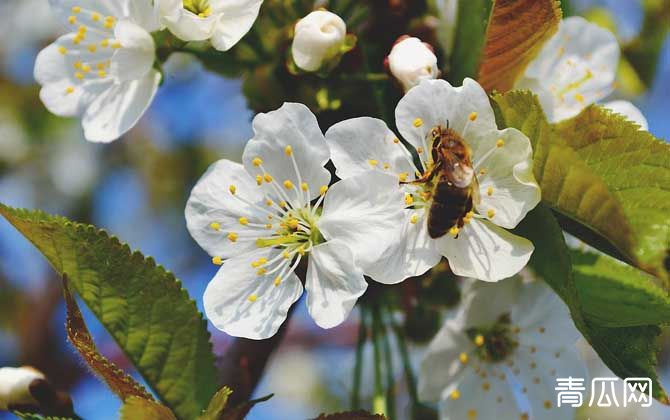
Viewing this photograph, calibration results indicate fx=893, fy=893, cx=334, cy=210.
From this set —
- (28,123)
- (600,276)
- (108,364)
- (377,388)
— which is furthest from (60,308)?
(600,276)

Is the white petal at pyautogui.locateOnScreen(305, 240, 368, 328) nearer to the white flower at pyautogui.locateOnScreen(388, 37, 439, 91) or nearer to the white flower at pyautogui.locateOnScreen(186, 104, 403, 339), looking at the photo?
the white flower at pyautogui.locateOnScreen(186, 104, 403, 339)

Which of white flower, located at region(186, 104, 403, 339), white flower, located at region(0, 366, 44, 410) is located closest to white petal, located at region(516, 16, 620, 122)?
white flower, located at region(186, 104, 403, 339)

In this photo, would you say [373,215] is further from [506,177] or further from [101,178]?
[101,178]

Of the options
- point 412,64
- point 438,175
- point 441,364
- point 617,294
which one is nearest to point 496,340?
point 441,364

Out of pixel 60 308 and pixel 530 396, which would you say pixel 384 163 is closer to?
pixel 530 396

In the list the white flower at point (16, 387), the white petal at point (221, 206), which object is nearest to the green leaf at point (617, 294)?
the white petal at point (221, 206)

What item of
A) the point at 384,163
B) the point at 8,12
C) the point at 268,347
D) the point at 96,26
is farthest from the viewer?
the point at 8,12
